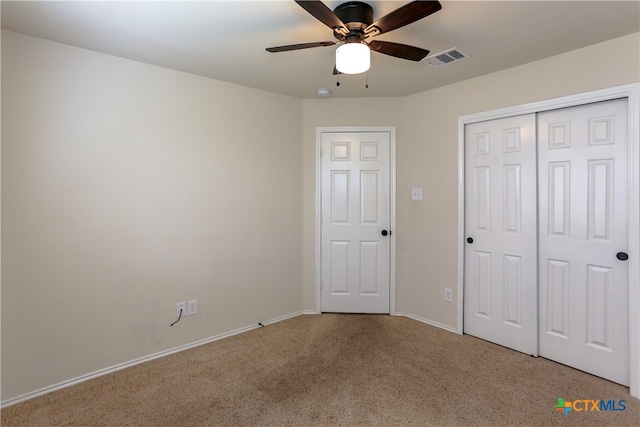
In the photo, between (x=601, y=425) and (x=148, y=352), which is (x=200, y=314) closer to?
(x=148, y=352)

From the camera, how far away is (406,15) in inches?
62.3

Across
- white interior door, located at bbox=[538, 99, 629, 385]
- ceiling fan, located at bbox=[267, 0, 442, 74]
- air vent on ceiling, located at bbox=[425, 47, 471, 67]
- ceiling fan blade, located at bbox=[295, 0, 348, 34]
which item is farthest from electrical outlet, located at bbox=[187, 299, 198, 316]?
white interior door, located at bbox=[538, 99, 629, 385]

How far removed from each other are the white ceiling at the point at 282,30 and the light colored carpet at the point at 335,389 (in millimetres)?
2375

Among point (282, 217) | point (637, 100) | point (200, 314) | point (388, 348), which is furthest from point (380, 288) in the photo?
point (637, 100)

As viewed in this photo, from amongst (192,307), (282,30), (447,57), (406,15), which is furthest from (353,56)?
(192,307)

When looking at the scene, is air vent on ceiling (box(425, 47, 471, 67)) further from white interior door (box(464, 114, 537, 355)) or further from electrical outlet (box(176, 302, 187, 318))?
Answer: electrical outlet (box(176, 302, 187, 318))

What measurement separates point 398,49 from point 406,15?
0.36 meters

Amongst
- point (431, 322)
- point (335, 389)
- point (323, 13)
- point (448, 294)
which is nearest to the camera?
point (323, 13)

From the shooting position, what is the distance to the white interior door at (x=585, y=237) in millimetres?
2281

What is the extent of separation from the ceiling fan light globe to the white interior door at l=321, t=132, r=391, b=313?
180 centimetres

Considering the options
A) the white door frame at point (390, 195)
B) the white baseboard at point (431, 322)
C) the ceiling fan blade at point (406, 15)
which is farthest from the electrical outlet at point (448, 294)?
the ceiling fan blade at point (406, 15)

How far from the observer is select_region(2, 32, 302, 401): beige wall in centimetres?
214

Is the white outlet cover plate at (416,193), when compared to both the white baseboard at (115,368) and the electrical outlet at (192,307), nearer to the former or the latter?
the white baseboard at (115,368)

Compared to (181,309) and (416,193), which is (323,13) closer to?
(416,193)
